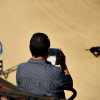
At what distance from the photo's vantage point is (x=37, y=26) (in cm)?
841

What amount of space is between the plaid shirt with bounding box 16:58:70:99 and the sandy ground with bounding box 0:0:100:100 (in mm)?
4042

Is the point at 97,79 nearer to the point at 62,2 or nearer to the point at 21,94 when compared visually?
the point at 62,2

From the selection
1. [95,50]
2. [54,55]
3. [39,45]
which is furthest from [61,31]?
[39,45]

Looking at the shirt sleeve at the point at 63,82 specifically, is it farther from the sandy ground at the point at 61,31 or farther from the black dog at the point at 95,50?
the black dog at the point at 95,50

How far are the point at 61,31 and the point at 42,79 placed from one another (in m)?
5.86

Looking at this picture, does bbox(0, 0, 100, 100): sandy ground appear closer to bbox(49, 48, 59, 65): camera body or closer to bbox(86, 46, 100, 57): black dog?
bbox(86, 46, 100, 57): black dog

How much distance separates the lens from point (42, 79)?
95.9 inches

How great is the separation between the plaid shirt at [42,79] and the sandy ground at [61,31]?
13.3ft

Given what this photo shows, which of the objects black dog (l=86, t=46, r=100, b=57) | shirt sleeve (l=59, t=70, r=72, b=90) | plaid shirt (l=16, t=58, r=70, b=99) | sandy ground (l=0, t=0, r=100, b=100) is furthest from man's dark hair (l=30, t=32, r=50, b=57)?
black dog (l=86, t=46, r=100, b=57)

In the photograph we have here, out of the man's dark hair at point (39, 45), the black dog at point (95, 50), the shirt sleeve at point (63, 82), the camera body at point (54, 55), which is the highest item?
the man's dark hair at point (39, 45)

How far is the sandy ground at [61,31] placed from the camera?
275 inches

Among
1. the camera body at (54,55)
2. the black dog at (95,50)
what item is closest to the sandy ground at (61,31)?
the black dog at (95,50)

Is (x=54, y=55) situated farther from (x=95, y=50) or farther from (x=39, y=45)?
(x=95, y=50)

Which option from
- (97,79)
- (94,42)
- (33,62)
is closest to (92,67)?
(97,79)
